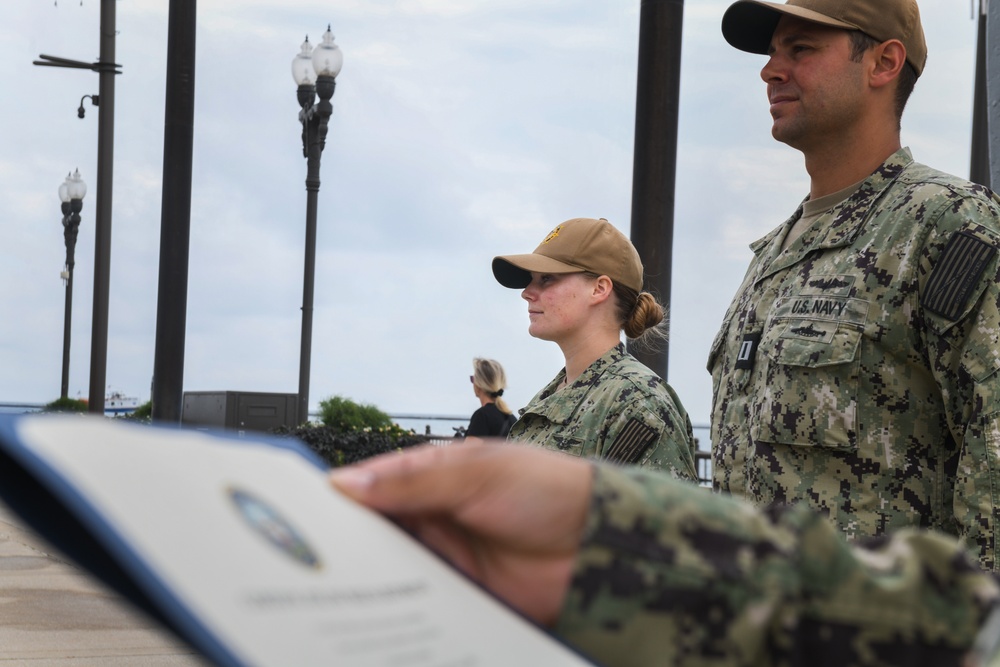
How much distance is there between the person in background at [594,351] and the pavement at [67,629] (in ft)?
6.11

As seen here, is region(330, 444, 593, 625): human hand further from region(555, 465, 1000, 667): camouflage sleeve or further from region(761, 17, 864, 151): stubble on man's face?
region(761, 17, 864, 151): stubble on man's face

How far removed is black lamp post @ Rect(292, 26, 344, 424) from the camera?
13352 mm

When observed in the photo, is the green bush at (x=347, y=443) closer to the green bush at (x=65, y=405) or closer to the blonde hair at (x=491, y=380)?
the blonde hair at (x=491, y=380)

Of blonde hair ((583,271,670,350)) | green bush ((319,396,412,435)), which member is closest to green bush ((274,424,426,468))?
green bush ((319,396,412,435))

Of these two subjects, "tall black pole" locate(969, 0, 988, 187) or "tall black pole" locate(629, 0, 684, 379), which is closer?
"tall black pole" locate(629, 0, 684, 379)

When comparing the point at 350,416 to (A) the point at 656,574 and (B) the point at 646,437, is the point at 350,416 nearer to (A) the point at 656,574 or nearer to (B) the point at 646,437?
(B) the point at 646,437

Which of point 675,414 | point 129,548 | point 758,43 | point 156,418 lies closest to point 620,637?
point 129,548

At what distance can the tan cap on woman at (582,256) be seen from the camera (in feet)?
14.0

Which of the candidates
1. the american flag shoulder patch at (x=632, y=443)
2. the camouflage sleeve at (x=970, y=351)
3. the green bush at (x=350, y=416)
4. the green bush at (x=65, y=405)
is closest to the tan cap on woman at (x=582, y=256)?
the american flag shoulder patch at (x=632, y=443)

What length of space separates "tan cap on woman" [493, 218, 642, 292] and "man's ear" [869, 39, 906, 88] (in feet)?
4.69

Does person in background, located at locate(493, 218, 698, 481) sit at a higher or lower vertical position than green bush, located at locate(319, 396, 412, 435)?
higher

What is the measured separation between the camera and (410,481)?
2.44 feet

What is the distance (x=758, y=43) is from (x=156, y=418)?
29.3 ft

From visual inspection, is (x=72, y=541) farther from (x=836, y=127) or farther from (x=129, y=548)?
(x=836, y=127)
